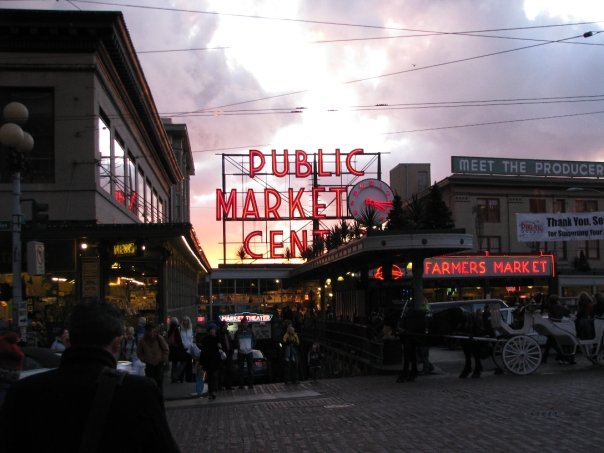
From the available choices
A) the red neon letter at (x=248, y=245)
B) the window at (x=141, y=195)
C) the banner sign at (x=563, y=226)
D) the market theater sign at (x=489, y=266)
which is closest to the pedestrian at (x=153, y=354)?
the window at (x=141, y=195)

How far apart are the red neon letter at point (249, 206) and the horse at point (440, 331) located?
41.6m

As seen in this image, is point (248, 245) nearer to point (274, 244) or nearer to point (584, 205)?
point (274, 244)

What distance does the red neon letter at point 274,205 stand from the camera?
57.8 meters

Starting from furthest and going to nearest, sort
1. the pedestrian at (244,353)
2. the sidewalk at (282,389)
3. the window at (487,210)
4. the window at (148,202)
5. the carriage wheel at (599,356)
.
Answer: the window at (487,210) → the window at (148,202) → the pedestrian at (244,353) → the carriage wheel at (599,356) → the sidewalk at (282,389)

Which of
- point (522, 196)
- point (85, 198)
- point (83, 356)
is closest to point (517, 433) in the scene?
point (83, 356)

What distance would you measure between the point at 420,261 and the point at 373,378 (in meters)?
4.06

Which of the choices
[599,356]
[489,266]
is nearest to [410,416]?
[599,356]

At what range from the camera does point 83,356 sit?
2.90 meters

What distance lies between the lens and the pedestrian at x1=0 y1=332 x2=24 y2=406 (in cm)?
775

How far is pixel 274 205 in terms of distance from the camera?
190 ft

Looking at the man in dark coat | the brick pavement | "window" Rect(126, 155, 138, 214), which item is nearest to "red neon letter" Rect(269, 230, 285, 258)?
"window" Rect(126, 155, 138, 214)

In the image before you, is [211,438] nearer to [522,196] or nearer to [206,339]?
[206,339]

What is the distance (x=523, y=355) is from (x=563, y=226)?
1316 centimetres

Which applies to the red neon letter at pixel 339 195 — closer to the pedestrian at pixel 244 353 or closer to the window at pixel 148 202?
the window at pixel 148 202
